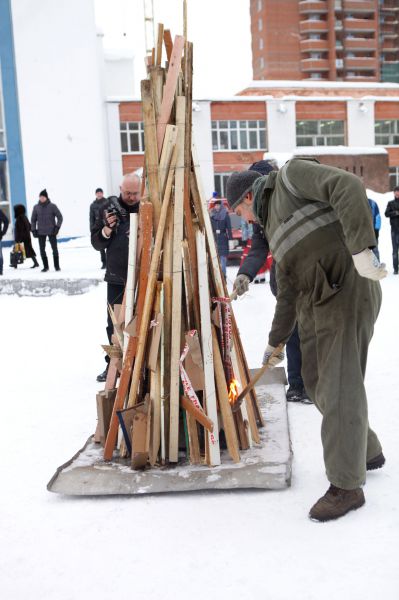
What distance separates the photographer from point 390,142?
3694 cm

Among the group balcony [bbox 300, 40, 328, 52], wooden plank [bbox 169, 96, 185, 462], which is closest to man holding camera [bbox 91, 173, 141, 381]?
wooden plank [bbox 169, 96, 185, 462]

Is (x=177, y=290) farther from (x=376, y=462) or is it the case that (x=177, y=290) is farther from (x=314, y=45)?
(x=314, y=45)

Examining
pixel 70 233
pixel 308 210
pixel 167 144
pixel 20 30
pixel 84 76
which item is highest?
pixel 20 30

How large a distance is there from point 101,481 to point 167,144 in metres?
1.83

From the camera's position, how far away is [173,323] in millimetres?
3549

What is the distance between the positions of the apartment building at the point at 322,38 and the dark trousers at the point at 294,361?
2973 inches

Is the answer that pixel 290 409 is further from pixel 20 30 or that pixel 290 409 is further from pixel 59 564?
pixel 20 30

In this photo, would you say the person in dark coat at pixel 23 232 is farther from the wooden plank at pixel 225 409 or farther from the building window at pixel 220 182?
the building window at pixel 220 182

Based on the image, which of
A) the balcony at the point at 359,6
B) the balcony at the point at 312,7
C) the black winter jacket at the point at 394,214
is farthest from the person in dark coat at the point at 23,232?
the balcony at the point at 359,6

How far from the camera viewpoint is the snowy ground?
8.06ft

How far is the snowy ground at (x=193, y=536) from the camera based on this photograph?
8.06 feet

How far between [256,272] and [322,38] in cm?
7820

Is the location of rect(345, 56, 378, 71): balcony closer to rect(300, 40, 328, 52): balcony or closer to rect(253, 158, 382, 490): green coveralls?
rect(300, 40, 328, 52): balcony

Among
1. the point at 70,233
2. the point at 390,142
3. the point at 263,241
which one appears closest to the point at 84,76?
the point at 70,233
